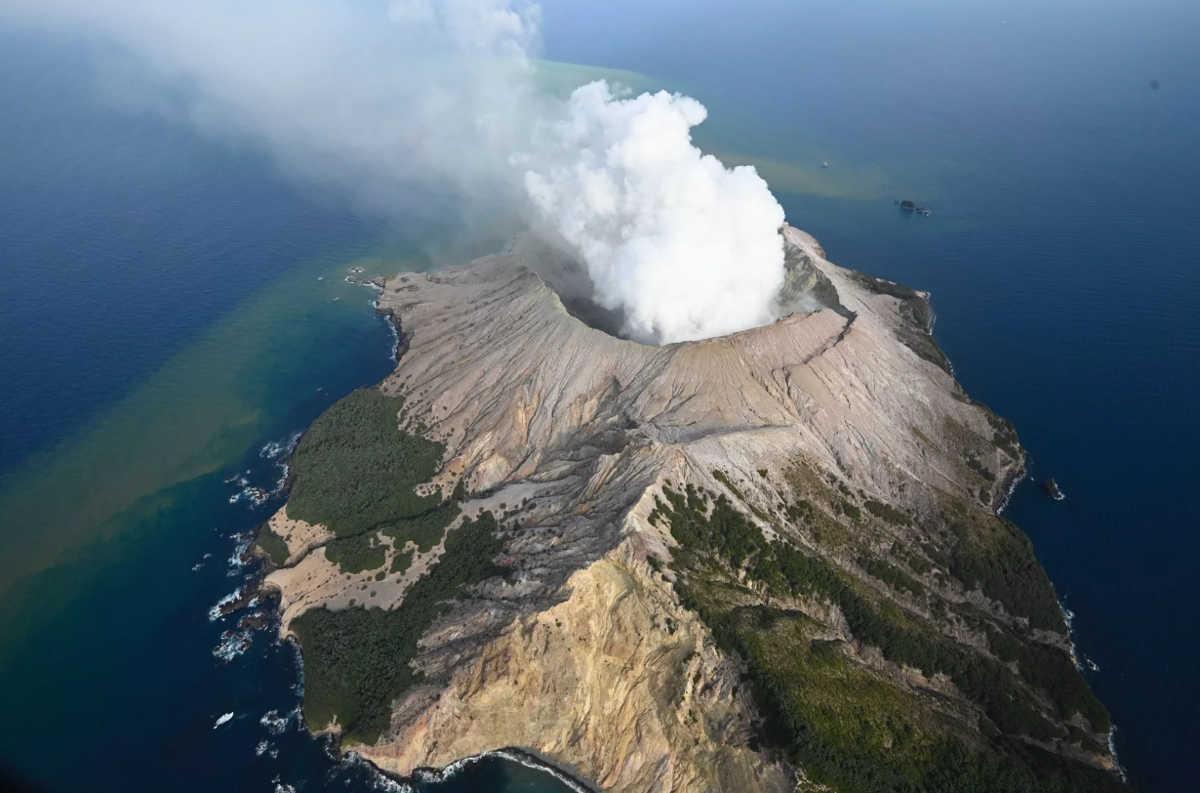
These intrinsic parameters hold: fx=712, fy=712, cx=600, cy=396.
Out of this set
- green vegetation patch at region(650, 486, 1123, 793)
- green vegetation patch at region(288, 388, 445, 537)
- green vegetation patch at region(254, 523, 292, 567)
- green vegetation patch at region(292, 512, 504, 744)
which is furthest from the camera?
green vegetation patch at region(288, 388, 445, 537)

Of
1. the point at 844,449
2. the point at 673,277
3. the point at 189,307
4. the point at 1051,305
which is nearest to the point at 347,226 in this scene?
the point at 189,307

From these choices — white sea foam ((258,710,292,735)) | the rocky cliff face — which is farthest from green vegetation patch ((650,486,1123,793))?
white sea foam ((258,710,292,735))

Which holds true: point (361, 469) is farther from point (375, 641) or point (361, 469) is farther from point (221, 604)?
point (375, 641)

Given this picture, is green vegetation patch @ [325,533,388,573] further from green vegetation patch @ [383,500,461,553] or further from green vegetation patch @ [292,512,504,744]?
green vegetation patch @ [292,512,504,744]

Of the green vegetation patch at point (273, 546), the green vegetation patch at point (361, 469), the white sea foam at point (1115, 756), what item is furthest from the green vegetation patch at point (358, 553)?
the white sea foam at point (1115, 756)

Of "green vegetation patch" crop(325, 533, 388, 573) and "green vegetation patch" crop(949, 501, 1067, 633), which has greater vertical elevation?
"green vegetation patch" crop(949, 501, 1067, 633)

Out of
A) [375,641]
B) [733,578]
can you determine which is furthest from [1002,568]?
[375,641]

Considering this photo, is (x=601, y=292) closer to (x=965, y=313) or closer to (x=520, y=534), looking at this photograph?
(x=520, y=534)
